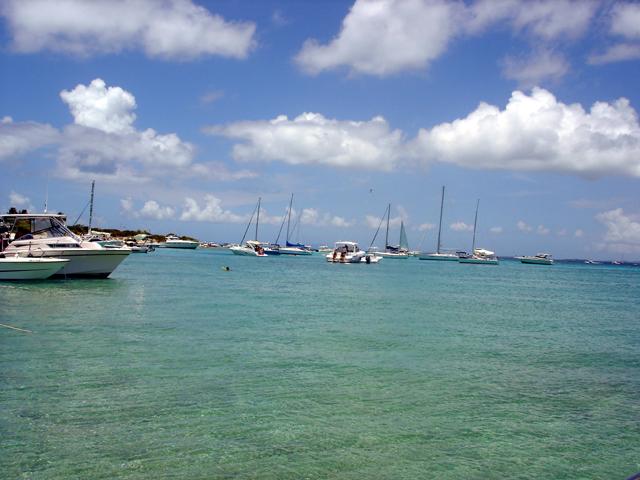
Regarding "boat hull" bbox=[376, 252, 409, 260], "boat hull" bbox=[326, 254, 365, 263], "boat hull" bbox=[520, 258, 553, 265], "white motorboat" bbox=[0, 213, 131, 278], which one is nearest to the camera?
"white motorboat" bbox=[0, 213, 131, 278]

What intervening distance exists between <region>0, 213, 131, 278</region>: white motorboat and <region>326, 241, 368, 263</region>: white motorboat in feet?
228

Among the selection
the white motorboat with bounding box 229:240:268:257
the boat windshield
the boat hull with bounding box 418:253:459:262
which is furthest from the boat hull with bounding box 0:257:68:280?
the boat hull with bounding box 418:253:459:262

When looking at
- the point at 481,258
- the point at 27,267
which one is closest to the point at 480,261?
the point at 481,258

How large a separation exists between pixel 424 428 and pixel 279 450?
3211 millimetres

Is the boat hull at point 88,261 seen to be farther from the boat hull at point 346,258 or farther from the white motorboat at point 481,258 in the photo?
the white motorboat at point 481,258

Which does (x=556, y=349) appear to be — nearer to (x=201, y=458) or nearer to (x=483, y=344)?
(x=483, y=344)

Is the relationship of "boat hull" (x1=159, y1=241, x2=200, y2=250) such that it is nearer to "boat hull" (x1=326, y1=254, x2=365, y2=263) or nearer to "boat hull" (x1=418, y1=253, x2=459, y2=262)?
"boat hull" (x1=418, y1=253, x2=459, y2=262)

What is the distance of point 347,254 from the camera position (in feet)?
372

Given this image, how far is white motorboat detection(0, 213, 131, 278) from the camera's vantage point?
41062mm

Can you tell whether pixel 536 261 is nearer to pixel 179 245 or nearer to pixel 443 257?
pixel 443 257

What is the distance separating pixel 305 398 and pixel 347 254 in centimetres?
10037

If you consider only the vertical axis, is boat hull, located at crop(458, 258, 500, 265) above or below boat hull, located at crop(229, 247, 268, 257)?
above

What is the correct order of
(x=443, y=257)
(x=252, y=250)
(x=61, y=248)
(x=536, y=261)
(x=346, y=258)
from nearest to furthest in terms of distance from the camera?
(x=61, y=248)
(x=346, y=258)
(x=252, y=250)
(x=443, y=257)
(x=536, y=261)

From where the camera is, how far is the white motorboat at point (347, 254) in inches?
4388
